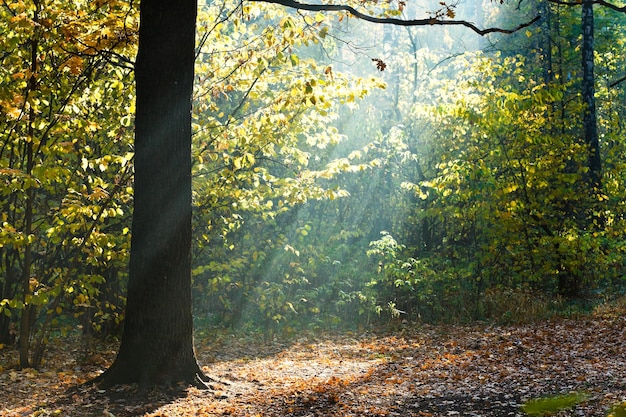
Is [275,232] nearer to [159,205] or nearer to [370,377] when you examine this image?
[370,377]

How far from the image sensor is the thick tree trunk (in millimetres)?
6160

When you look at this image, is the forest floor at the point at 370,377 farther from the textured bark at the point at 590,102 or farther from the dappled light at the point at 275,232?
the textured bark at the point at 590,102

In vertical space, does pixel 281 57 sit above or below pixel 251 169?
above

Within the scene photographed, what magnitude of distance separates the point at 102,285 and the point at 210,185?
2.45m

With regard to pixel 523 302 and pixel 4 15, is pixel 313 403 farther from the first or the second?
pixel 523 302

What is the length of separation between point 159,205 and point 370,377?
3.29 m

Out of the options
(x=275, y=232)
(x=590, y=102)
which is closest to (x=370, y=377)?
(x=275, y=232)

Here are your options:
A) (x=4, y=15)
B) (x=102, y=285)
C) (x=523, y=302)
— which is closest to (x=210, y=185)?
(x=102, y=285)

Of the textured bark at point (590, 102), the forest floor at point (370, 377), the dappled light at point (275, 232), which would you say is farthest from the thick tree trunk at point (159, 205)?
the textured bark at point (590, 102)

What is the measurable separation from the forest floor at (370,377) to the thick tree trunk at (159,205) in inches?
15.2

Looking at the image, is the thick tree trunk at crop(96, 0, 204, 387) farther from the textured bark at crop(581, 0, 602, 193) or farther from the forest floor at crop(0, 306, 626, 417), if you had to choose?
the textured bark at crop(581, 0, 602, 193)

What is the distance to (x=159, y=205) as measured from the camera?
619 centimetres

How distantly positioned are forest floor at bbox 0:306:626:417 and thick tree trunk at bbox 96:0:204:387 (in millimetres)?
385

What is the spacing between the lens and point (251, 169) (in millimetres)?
10898
